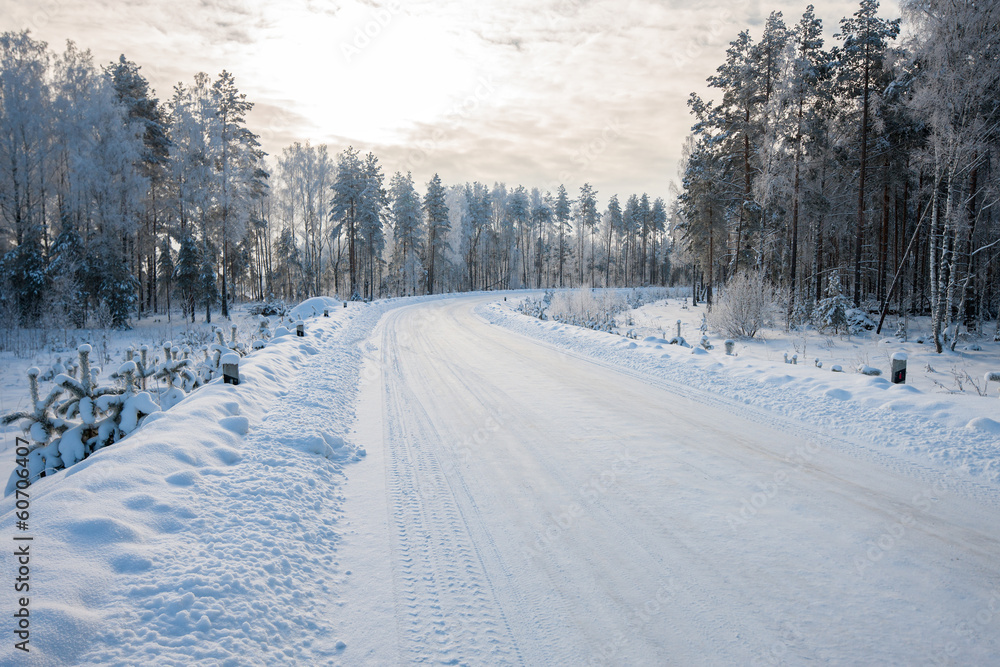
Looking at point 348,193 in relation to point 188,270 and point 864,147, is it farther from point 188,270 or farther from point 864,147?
point 864,147

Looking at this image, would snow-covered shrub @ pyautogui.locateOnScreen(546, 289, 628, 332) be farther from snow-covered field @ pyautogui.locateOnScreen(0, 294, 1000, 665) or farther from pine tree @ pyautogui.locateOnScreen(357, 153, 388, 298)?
pine tree @ pyautogui.locateOnScreen(357, 153, 388, 298)

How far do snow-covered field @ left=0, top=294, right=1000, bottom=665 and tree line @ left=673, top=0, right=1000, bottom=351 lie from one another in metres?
13.9

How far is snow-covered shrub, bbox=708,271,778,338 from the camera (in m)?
16.4

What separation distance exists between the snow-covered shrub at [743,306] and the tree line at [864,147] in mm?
1512

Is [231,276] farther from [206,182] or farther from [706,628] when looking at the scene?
[706,628]

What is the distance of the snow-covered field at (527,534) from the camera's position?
8.19 feet

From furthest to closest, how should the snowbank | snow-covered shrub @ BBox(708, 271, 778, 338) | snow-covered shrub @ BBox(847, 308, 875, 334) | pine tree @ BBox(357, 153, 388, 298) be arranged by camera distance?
pine tree @ BBox(357, 153, 388, 298), snow-covered shrub @ BBox(847, 308, 875, 334), snow-covered shrub @ BBox(708, 271, 778, 338), the snowbank

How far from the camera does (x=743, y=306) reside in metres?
16.6

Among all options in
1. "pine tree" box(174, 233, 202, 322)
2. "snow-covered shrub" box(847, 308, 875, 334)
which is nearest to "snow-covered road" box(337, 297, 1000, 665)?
"snow-covered shrub" box(847, 308, 875, 334)

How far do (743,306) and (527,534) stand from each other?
1577 centimetres

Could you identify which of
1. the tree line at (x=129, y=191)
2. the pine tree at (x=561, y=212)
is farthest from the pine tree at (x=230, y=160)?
the pine tree at (x=561, y=212)

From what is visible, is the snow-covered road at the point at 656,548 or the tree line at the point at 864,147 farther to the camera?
the tree line at the point at 864,147

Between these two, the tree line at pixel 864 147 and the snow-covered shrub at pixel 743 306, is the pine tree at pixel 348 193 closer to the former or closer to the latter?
the tree line at pixel 864 147

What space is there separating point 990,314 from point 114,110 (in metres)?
45.3
